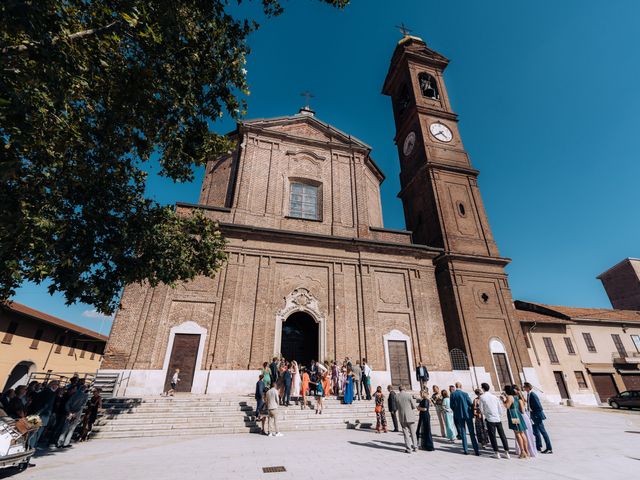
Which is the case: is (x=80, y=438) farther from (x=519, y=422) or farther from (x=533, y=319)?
(x=533, y=319)

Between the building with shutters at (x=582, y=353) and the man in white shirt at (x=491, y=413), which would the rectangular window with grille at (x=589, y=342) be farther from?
the man in white shirt at (x=491, y=413)

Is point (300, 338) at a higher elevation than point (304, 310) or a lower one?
lower

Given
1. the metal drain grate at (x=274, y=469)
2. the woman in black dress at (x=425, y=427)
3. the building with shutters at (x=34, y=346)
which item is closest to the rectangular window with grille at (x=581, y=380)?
the woman in black dress at (x=425, y=427)

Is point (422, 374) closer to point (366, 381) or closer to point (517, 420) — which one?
point (366, 381)

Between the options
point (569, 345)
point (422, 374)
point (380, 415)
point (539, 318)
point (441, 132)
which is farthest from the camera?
point (539, 318)

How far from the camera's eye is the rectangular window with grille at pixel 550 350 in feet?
71.1

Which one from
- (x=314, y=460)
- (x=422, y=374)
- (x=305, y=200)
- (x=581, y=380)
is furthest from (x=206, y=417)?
(x=581, y=380)

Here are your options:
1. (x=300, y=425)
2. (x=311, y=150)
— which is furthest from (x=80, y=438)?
(x=311, y=150)

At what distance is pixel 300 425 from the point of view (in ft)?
31.0

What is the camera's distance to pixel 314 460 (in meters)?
5.87

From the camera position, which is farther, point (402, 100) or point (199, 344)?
point (402, 100)

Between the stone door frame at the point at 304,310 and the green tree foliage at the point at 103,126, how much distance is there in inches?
238

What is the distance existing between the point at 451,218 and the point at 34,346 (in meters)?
29.4

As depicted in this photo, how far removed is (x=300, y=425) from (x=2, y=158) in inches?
373
